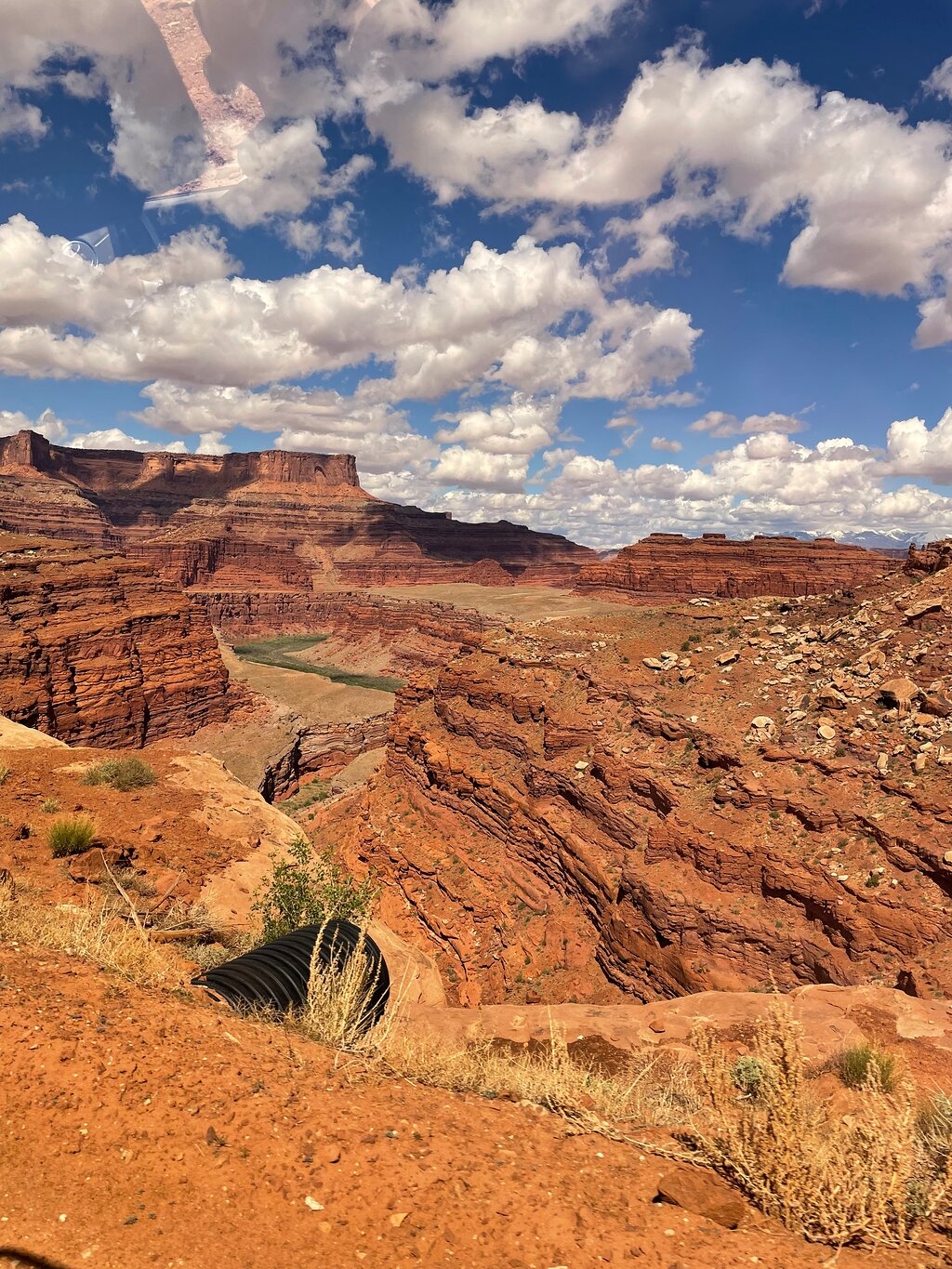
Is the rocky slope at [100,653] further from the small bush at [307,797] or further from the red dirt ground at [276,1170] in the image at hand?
the red dirt ground at [276,1170]

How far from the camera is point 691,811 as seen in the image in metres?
16.3

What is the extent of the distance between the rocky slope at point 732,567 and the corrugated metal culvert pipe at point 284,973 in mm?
82604

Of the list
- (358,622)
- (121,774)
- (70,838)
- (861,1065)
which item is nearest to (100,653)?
(121,774)

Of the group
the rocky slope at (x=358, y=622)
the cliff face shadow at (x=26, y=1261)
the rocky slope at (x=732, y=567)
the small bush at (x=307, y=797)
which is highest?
the rocky slope at (x=732, y=567)

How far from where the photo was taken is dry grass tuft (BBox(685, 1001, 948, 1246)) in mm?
3535

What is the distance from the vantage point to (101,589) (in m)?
40.6

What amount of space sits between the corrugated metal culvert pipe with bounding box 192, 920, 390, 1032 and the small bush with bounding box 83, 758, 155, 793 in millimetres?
9718

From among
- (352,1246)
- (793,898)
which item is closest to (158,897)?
(352,1246)

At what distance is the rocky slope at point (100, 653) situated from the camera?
33.2 metres

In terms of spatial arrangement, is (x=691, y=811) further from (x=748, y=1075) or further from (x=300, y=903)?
(x=300, y=903)

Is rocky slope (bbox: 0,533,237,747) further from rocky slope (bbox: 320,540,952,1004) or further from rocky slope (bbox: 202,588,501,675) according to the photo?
rocky slope (bbox: 202,588,501,675)

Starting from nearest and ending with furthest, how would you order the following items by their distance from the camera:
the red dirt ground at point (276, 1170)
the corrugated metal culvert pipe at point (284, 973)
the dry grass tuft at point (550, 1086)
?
1. the red dirt ground at point (276, 1170)
2. the dry grass tuft at point (550, 1086)
3. the corrugated metal culvert pipe at point (284, 973)

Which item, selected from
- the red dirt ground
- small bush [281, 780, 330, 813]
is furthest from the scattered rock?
small bush [281, 780, 330, 813]

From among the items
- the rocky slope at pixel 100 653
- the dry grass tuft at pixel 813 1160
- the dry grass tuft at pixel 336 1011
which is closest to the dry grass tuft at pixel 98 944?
the dry grass tuft at pixel 336 1011
